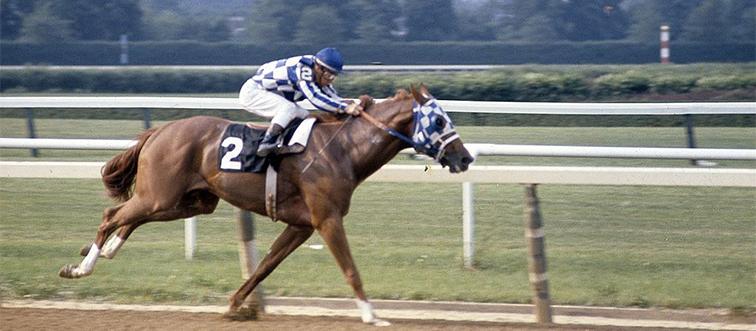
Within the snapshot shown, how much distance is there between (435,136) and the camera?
5.82m

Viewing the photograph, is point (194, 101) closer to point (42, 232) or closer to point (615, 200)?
point (42, 232)

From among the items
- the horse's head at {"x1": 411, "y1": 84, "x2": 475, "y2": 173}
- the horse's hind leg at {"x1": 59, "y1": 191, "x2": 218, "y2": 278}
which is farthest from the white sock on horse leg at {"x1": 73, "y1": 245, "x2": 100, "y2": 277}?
the horse's head at {"x1": 411, "y1": 84, "x2": 475, "y2": 173}

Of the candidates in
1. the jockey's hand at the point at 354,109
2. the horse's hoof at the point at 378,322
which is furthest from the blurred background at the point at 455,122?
the jockey's hand at the point at 354,109

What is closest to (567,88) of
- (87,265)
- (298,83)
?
(298,83)

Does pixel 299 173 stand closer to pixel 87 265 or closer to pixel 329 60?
pixel 329 60

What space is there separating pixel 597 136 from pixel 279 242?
7.88m

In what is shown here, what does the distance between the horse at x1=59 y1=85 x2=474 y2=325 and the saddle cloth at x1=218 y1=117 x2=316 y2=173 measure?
40 mm

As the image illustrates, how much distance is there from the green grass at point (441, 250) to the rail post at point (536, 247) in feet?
2.40

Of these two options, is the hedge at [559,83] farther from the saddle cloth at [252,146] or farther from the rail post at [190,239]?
the saddle cloth at [252,146]

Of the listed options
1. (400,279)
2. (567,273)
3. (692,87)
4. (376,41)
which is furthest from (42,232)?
(376,41)

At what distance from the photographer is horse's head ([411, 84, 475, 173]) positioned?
5.82 metres

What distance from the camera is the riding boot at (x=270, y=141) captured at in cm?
595

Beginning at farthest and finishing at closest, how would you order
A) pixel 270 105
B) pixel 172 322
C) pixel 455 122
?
pixel 455 122 → pixel 270 105 → pixel 172 322

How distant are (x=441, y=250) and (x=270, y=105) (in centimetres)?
203
